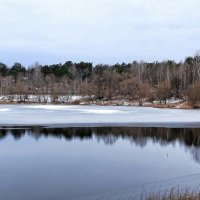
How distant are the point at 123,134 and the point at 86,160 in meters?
7.94

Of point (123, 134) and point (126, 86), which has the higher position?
point (126, 86)

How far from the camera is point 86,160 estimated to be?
13.6 metres

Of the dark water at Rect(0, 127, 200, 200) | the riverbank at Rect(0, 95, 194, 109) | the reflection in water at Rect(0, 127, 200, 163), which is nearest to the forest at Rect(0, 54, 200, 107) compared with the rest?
the riverbank at Rect(0, 95, 194, 109)

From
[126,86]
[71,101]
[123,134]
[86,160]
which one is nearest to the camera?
[86,160]

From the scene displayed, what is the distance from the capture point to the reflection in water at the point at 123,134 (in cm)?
1883

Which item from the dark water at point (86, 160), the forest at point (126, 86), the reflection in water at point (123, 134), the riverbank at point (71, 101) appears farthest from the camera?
the riverbank at point (71, 101)

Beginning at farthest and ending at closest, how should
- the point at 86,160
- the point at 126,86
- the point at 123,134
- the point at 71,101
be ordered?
the point at 126,86 → the point at 71,101 → the point at 123,134 → the point at 86,160

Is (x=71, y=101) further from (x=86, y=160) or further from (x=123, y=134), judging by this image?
(x=86, y=160)

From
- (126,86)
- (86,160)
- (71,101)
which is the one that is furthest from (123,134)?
(126,86)

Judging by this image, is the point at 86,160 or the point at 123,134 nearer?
the point at 86,160

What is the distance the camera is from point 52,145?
17.0 m

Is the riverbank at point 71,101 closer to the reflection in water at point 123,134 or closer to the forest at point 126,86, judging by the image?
the forest at point 126,86

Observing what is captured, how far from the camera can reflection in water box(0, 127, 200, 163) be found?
1883 cm

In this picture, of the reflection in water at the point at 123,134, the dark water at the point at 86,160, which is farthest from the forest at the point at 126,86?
the dark water at the point at 86,160
